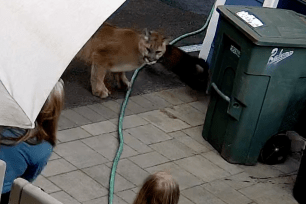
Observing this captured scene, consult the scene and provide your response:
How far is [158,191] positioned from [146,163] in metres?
3.23

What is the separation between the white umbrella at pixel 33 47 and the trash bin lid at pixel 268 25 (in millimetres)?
3185

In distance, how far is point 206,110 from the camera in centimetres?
831

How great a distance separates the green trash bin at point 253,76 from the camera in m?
6.66

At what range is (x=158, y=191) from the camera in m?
3.71

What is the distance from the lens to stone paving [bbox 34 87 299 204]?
641 cm

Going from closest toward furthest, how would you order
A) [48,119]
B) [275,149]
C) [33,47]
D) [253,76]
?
[33,47]
[48,119]
[253,76]
[275,149]

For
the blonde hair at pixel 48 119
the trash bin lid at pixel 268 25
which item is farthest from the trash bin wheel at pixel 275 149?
the blonde hair at pixel 48 119

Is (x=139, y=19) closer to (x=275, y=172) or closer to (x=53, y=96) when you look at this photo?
(x=275, y=172)

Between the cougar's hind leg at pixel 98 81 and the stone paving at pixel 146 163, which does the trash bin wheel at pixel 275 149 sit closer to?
the stone paving at pixel 146 163

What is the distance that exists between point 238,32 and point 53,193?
2.44 m

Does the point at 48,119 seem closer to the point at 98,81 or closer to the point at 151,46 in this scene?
the point at 98,81

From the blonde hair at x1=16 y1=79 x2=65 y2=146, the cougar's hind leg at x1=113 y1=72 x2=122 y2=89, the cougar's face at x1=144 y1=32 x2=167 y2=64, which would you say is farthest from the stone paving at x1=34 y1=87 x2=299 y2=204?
the blonde hair at x1=16 y1=79 x2=65 y2=146

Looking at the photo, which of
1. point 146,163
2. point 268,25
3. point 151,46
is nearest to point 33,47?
point 146,163

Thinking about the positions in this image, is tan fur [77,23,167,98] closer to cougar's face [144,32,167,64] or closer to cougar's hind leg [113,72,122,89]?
cougar's face [144,32,167,64]
